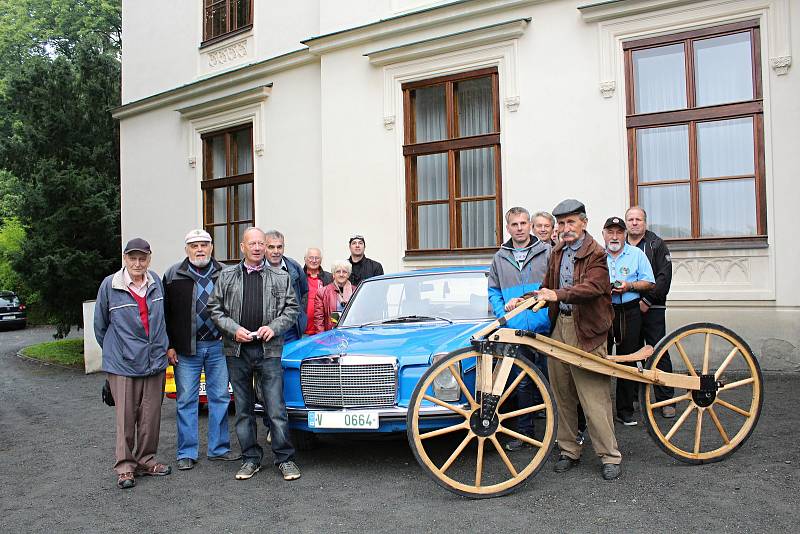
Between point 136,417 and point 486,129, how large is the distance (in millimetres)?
7787

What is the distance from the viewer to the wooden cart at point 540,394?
4.85 meters

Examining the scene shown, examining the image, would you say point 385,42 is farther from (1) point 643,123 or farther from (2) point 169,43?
(2) point 169,43

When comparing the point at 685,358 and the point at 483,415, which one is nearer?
the point at 483,415

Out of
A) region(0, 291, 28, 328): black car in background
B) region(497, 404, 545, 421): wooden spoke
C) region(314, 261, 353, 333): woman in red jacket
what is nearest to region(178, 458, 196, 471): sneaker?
region(314, 261, 353, 333): woman in red jacket

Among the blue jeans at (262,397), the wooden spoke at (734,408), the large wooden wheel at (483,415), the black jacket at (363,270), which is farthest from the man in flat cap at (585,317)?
the black jacket at (363,270)

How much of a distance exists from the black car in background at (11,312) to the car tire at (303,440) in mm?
27427

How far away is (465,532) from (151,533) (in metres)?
1.94

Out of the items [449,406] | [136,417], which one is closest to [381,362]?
[449,406]

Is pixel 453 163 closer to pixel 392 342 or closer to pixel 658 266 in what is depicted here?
pixel 658 266

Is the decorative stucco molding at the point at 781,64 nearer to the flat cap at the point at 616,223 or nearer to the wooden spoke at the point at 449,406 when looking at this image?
the flat cap at the point at 616,223

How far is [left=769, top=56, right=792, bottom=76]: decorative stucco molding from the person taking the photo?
942cm

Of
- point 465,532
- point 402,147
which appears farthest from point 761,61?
point 465,532

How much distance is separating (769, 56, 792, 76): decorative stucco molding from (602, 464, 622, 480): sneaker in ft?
21.8

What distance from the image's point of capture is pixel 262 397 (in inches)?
229
